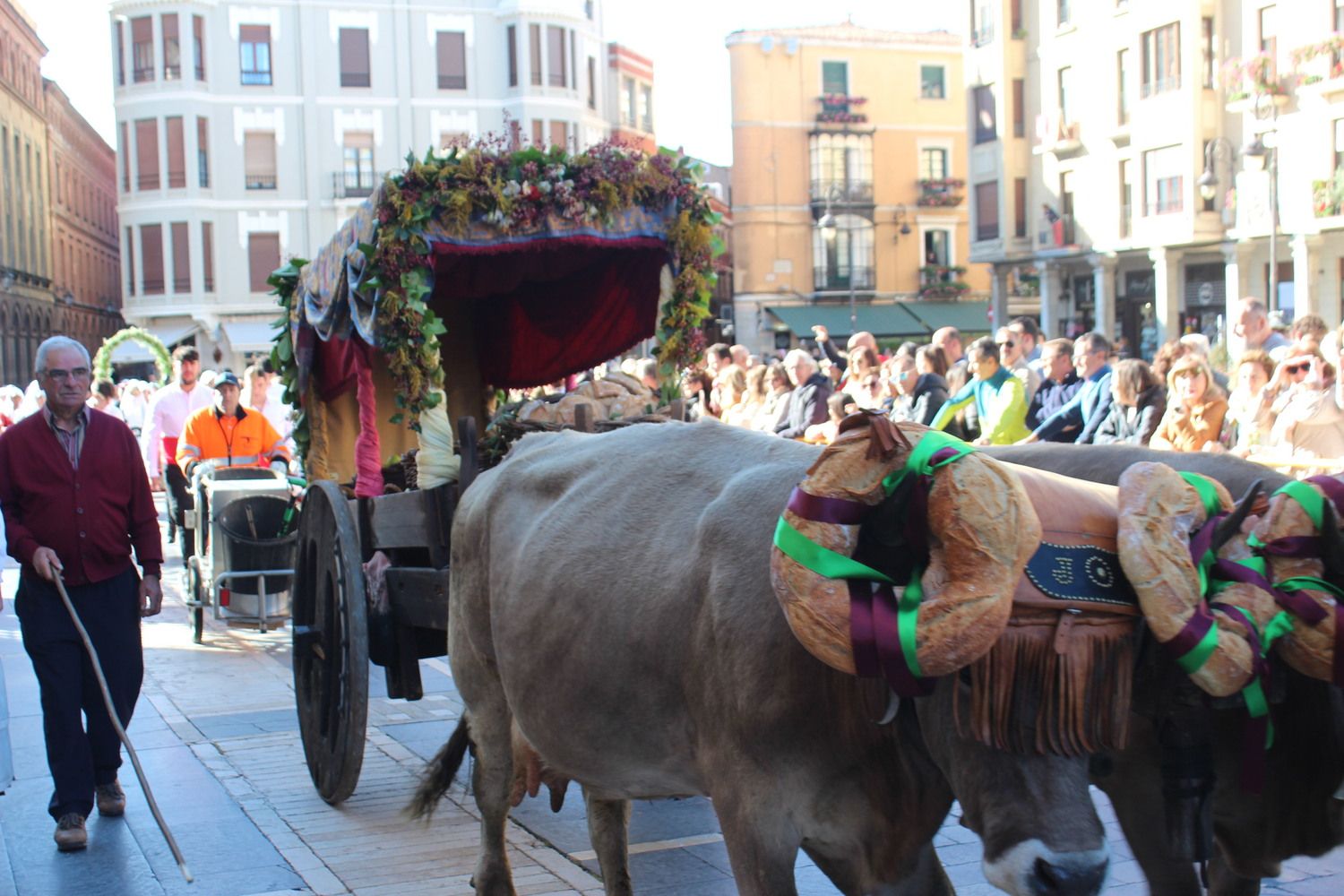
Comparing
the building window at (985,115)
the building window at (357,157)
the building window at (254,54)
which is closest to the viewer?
the building window at (985,115)

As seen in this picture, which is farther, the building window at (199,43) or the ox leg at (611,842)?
the building window at (199,43)

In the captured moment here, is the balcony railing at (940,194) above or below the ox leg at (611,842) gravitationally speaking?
above

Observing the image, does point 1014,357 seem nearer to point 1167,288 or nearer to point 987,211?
point 1167,288

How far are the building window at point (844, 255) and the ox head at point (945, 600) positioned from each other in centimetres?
5130

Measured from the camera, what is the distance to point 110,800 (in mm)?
6504

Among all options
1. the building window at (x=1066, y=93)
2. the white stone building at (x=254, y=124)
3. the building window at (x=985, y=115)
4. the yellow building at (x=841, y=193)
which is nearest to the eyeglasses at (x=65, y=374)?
the building window at (x=1066, y=93)

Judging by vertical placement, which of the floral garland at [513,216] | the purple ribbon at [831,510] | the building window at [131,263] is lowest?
the purple ribbon at [831,510]

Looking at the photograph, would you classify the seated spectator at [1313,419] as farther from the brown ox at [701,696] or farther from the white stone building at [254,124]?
the white stone building at [254,124]

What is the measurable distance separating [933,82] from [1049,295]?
17.2m

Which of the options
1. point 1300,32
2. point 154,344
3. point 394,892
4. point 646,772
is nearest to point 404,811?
point 394,892

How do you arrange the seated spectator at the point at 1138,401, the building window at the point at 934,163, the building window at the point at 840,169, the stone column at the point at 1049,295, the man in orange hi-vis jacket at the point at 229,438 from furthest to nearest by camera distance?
1. the building window at the point at 934,163
2. the building window at the point at 840,169
3. the stone column at the point at 1049,295
4. the man in orange hi-vis jacket at the point at 229,438
5. the seated spectator at the point at 1138,401

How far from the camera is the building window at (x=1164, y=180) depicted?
120 feet

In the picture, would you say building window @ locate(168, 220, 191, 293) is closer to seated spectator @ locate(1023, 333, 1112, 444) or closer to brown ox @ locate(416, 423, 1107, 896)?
seated spectator @ locate(1023, 333, 1112, 444)

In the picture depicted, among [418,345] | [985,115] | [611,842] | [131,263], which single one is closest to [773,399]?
[418,345]
